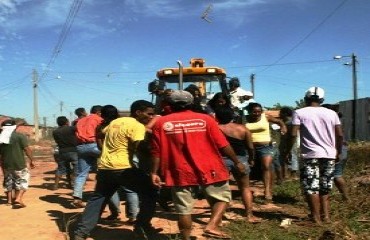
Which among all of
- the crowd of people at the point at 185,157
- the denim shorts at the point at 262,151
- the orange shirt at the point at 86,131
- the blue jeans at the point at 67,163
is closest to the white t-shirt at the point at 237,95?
the crowd of people at the point at 185,157

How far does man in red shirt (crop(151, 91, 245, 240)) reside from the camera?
4719 millimetres

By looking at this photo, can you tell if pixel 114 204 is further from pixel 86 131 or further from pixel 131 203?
pixel 86 131

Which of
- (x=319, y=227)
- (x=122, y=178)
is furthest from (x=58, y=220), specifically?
(x=319, y=227)

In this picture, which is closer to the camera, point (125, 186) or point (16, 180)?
point (125, 186)

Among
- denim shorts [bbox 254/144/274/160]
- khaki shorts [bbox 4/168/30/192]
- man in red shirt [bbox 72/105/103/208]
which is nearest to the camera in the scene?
denim shorts [bbox 254/144/274/160]

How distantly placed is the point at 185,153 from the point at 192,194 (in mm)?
482

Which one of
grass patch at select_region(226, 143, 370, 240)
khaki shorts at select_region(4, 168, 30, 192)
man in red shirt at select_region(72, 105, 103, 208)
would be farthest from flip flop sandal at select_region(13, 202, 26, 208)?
grass patch at select_region(226, 143, 370, 240)

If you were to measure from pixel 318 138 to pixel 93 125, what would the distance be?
4672mm

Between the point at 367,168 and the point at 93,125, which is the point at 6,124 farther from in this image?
the point at 367,168

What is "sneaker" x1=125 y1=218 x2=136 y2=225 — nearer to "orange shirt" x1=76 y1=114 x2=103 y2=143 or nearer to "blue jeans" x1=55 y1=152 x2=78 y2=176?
"orange shirt" x1=76 y1=114 x2=103 y2=143

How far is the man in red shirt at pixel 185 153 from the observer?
15.5ft

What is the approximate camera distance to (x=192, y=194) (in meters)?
4.86

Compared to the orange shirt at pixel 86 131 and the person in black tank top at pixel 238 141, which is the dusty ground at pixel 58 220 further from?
the orange shirt at pixel 86 131

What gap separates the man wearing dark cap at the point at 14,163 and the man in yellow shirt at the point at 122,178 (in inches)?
131
